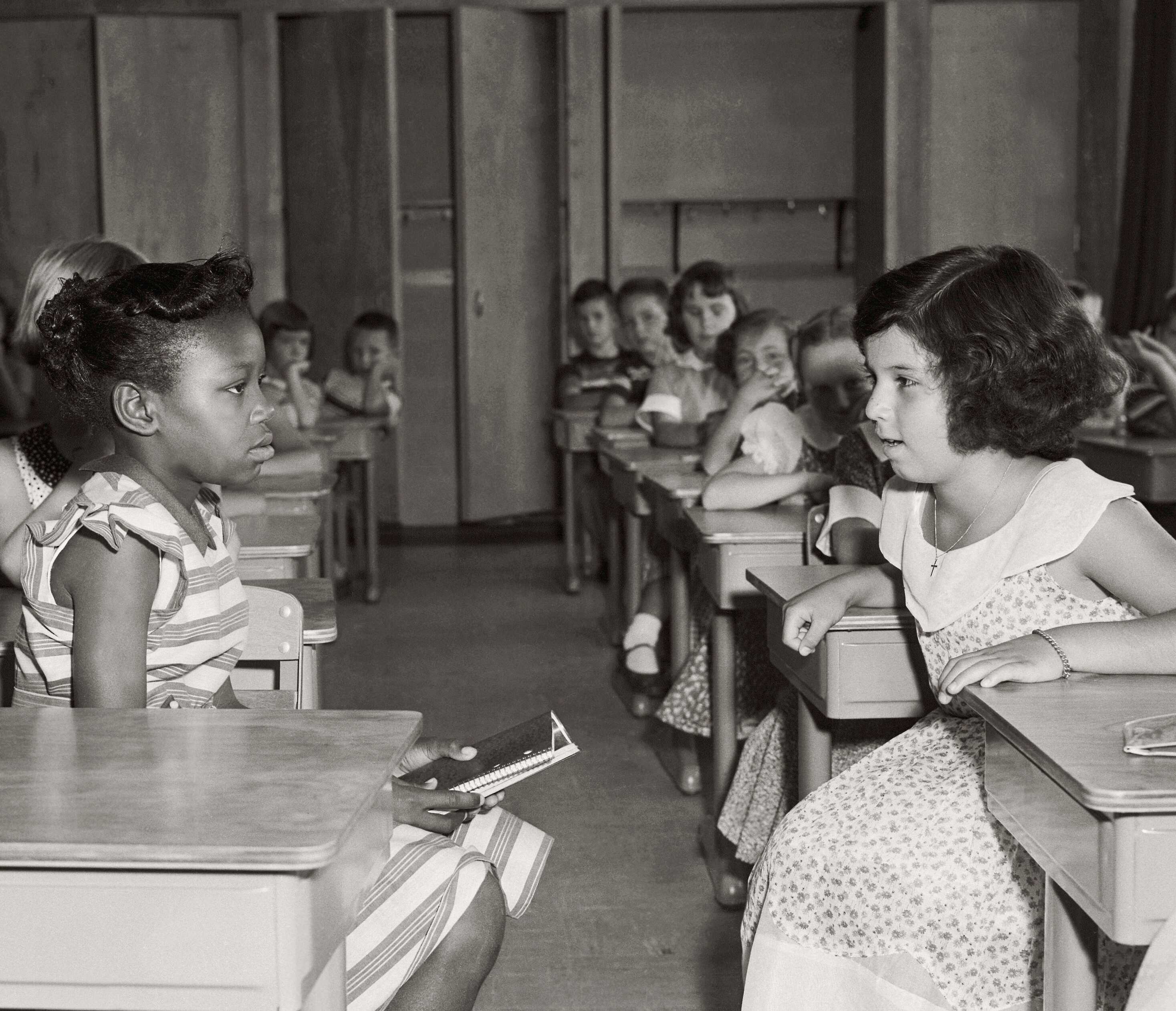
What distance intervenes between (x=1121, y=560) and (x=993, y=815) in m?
0.33

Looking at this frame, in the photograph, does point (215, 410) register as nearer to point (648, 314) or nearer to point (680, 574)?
point (680, 574)

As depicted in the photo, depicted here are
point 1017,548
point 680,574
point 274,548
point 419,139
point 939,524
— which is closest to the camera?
point 1017,548

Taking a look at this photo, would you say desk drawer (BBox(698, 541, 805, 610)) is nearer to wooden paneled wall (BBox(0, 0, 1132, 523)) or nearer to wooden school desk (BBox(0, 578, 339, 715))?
wooden school desk (BBox(0, 578, 339, 715))

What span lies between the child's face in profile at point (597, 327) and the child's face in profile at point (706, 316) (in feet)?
5.24

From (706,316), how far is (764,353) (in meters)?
1.17

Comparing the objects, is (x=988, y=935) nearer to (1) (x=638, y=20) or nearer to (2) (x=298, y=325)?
(2) (x=298, y=325)

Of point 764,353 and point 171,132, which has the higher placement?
point 171,132

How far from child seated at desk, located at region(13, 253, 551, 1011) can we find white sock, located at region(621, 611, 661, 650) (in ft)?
8.52

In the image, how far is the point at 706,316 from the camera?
5.29 meters

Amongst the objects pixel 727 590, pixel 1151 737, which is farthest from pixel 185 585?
pixel 727 590

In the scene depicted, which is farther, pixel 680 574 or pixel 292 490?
pixel 680 574

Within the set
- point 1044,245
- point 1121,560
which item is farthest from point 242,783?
point 1044,245

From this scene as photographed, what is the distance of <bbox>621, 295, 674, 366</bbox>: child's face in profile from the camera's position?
21.5 feet

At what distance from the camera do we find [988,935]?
1628mm
